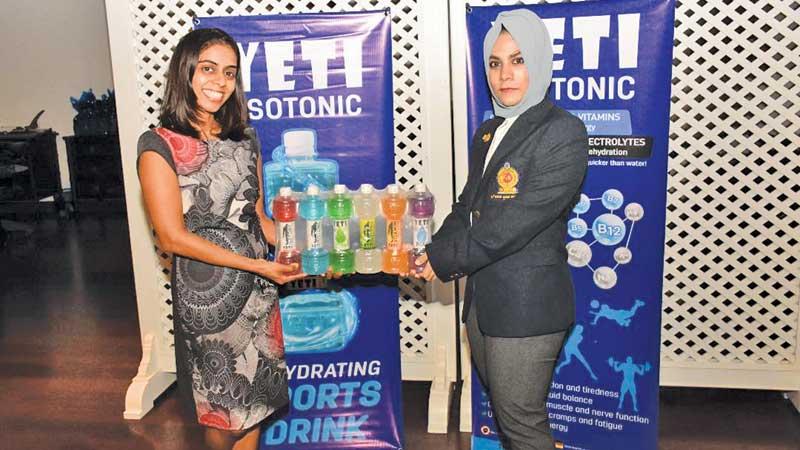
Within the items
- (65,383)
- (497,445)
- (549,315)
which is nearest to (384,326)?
(497,445)

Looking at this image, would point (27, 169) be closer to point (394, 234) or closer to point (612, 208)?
point (394, 234)

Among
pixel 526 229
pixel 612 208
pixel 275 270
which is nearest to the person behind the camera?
pixel 526 229

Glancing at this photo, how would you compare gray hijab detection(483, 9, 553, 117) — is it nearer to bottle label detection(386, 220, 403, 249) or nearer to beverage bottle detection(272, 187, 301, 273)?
bottle label detection(386, 220, 403, 249)

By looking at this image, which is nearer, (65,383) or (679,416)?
(679,416)

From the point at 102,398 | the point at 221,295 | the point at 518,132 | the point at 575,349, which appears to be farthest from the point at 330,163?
the point at 102,398

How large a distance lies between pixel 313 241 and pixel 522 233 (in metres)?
0.77

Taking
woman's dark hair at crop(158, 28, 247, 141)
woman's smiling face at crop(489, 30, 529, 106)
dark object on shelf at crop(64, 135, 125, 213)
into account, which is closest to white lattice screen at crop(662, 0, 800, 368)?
woman's smiling face at crop(489, 30, 529, 106)

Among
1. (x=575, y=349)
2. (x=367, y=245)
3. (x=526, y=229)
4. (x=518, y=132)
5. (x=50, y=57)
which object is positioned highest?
(x=50, y=57)

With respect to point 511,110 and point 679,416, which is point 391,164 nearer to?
point 511,110

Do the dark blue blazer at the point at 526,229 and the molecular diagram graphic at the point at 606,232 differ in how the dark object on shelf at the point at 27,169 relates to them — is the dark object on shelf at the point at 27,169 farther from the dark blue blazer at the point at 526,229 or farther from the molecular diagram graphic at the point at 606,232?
the dark blue blazer at the point at 526,229

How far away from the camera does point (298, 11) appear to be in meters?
3.39

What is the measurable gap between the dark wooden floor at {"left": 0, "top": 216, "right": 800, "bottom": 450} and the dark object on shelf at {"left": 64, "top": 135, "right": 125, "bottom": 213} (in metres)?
2.51

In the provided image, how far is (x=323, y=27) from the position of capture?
296 cm

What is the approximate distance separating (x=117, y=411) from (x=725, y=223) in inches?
117
